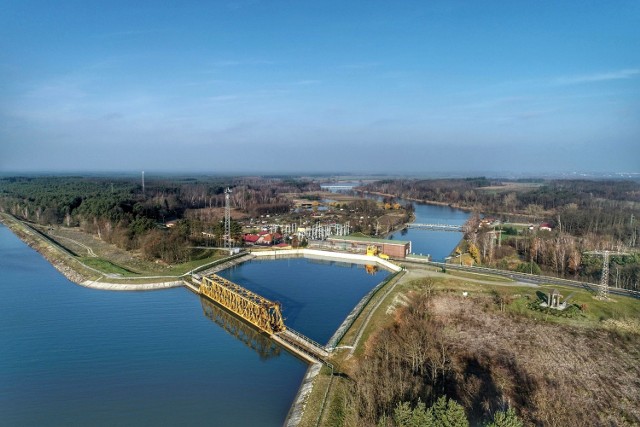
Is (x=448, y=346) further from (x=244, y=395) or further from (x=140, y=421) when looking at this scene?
(x=140, y=421)

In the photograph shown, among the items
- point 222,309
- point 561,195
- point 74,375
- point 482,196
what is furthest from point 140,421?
point 482,196

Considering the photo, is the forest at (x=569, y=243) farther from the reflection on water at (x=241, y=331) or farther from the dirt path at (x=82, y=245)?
the dirt path at (x=82, y=245)

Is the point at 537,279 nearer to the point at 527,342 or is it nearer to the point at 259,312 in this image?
the point at 527,342

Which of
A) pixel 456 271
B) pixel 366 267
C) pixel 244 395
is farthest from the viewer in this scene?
pixel 366 267

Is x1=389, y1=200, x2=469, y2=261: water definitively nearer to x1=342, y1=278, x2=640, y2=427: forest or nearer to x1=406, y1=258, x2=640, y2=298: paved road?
x1=406, y1=258, x2=640, y2=298: paved road

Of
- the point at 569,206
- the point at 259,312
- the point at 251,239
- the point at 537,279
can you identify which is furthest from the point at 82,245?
the point at 569,206
